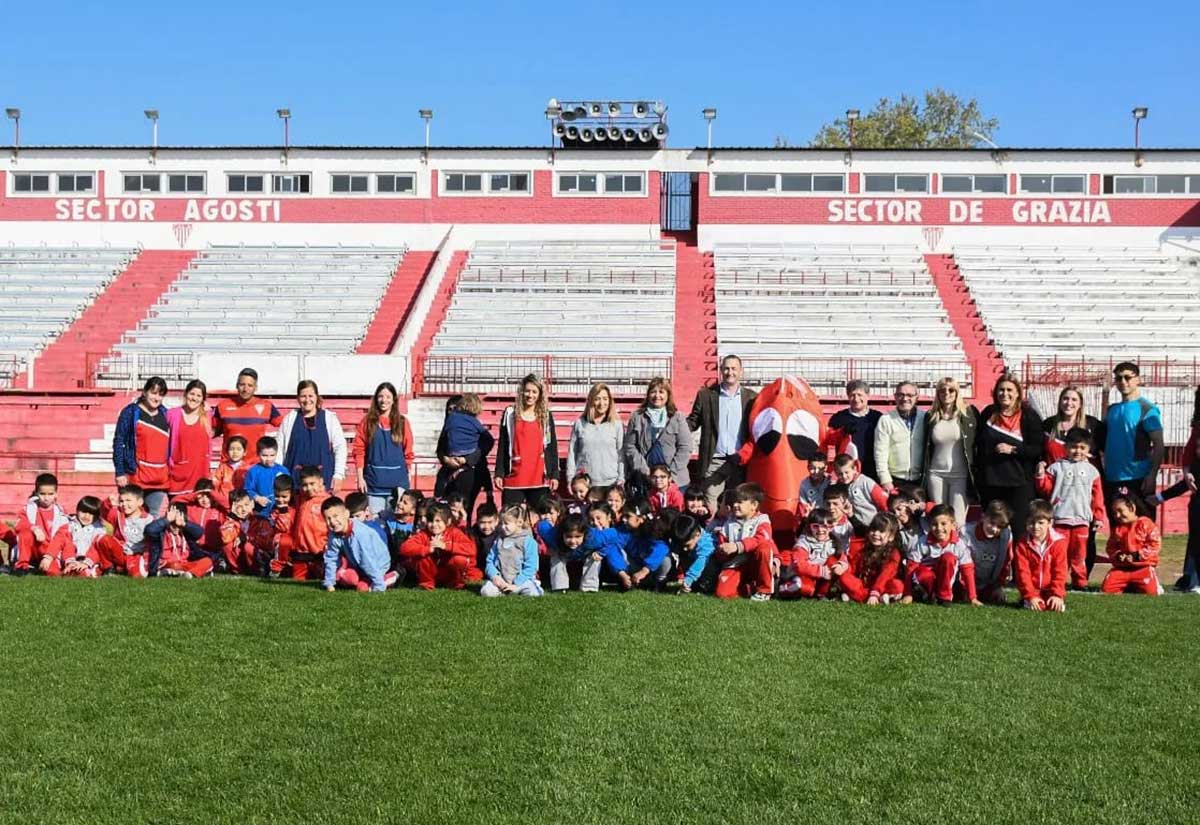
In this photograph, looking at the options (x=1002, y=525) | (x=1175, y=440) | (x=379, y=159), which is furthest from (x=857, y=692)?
(x=379, y=159)

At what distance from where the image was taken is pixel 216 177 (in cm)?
3219

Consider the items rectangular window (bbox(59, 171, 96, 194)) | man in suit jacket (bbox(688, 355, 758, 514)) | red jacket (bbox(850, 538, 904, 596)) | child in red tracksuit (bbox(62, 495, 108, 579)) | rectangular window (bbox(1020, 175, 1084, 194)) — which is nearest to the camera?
red jacket (bbox(850, 538, 904, 596))

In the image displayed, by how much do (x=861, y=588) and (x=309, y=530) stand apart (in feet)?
14.6

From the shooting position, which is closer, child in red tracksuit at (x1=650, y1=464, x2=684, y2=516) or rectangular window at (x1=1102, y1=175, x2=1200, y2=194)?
child in red tracksuit at (x1=650, y1=464, x2=684, y2=516)

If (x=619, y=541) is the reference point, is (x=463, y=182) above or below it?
above

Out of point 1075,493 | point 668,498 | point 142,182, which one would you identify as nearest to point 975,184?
point 142,182

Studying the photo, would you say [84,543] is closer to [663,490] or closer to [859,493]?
[663,490]

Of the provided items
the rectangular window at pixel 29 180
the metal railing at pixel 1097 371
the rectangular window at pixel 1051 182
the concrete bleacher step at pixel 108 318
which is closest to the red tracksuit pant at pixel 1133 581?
the metal railing at pixel 1097 371

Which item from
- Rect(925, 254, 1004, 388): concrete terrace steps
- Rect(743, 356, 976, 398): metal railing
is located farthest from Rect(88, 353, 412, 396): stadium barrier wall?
Rect(925, 254, 1004, 388): concrete terrace steps

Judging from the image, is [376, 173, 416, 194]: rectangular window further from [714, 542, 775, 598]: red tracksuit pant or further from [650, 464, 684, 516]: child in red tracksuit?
[714, 542, 775, 598]: red tracksuit pant

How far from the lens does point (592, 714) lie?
5867 millimetres

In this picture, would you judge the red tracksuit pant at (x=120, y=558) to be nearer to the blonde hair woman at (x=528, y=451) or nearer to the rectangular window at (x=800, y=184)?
the blonde hair woman at (x=528, y=451)

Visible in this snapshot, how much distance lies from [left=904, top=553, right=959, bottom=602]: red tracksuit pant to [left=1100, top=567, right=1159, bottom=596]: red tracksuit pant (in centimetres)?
174

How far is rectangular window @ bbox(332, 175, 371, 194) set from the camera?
105 feet
